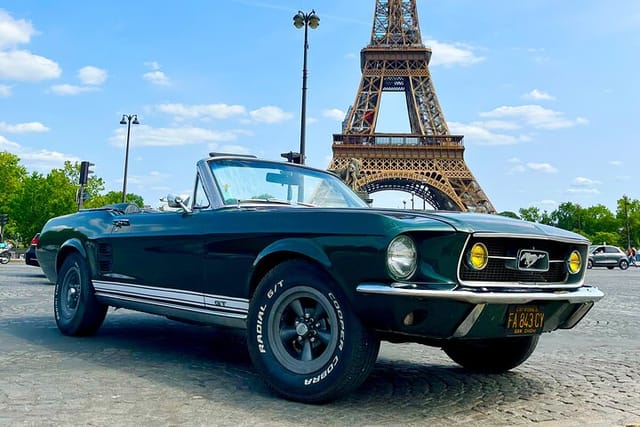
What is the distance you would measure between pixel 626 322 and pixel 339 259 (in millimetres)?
6771

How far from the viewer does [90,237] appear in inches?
222

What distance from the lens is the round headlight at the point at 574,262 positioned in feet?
12.5

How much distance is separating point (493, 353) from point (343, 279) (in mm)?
1776

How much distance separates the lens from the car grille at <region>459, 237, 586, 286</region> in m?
3.30

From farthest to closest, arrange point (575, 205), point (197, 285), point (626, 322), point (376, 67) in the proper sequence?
1. point (575, 205)
2. point (376, 67)
3. point (626, 322)
4. point (197, 285)

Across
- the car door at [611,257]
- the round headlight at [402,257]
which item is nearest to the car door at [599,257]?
the car door at [611,257]

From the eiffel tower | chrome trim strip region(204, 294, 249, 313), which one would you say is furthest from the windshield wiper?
the eiffel tower

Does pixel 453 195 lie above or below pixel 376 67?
below

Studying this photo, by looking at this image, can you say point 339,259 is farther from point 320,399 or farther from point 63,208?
point 63,208

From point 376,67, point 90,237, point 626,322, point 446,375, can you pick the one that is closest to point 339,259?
point 446,375

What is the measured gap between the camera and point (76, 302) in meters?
5.77

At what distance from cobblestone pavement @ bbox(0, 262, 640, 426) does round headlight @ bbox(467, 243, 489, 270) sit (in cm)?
80

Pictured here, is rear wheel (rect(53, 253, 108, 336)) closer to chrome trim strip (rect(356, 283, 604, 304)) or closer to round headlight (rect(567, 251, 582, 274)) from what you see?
chrome trim strip (rect(356, 283, 604, 304))

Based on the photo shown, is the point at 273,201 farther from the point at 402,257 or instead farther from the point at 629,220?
the point at 629,220
